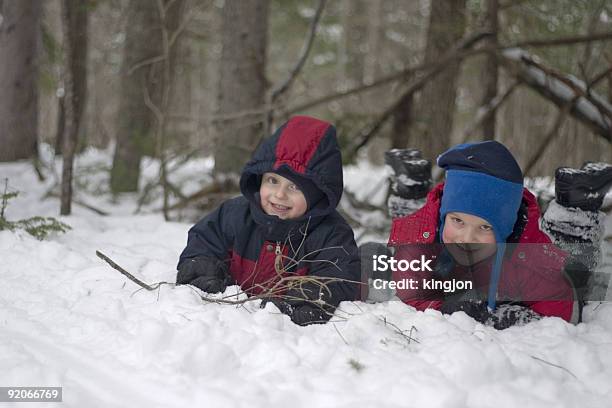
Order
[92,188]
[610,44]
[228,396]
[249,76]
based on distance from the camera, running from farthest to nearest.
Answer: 1. [610,44]
2. [92,188]
3. [249,76]
4. [228,396]

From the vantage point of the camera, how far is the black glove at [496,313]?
9.12ft

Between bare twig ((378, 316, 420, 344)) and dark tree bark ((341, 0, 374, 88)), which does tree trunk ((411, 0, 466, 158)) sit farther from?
dark tree bark ((341, 0, 374, 88))

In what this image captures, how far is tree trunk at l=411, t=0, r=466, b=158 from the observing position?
6371mm

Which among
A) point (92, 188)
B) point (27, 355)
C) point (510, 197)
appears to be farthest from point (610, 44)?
point (27, 355)

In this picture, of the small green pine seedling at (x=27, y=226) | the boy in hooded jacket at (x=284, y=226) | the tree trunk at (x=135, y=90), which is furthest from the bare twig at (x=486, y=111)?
the small green pine seedling at (x=27, y=226)

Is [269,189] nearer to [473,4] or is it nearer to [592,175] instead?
[592,175]

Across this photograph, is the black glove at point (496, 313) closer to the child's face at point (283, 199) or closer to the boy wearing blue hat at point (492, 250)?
the boy wearing blue hat at point (492, 250)

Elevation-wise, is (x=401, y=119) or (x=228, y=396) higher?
(x=401, y=119)

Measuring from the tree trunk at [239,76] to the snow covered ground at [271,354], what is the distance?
2970 mm

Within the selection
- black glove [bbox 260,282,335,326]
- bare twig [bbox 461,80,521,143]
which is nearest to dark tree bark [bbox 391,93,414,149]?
bare twig [bbox 461,80,521,143]

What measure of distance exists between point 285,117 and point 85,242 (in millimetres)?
2767

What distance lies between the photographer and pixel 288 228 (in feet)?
10.5

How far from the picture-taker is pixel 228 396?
201 cm


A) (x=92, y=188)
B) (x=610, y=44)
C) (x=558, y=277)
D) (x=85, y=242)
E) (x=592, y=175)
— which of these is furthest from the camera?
(x=610, y=44)
